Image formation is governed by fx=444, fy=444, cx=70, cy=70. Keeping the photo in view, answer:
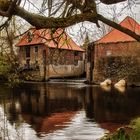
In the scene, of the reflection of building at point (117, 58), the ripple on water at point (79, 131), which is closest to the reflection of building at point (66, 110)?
the ripple on water at point (79, 131)

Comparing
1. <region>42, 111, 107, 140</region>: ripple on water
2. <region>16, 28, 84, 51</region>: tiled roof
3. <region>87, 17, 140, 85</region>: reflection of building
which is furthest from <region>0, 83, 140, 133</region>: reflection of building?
<region>87, 17, 140, 85</region>: reflection of building

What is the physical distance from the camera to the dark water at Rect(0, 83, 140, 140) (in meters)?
16.5

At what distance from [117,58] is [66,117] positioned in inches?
1169

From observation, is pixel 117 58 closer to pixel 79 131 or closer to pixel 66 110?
pixel 66 110

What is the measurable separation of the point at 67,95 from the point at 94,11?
88.9ft

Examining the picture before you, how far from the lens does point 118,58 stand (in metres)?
51.4

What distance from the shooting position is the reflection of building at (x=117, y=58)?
163 ft

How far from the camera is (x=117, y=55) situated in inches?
2036

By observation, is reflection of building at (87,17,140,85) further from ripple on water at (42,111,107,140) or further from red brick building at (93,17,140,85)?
ripple on water at (42,111,107,140)

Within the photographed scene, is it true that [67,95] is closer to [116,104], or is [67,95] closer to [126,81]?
[116,104]

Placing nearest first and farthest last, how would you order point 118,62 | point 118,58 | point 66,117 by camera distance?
point 66,117 < point 118,62 < point 118,58

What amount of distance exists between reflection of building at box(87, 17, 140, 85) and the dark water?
55.0 feet

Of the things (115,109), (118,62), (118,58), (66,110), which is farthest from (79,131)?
(118,58)

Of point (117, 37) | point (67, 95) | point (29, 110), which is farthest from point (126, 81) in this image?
point (29, 110)
